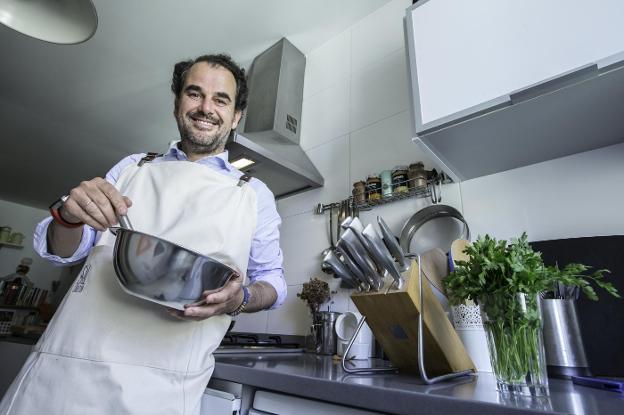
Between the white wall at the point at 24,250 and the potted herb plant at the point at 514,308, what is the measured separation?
540 cm

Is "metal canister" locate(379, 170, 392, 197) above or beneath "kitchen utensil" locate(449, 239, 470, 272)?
above

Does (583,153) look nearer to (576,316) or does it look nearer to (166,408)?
(576,316)

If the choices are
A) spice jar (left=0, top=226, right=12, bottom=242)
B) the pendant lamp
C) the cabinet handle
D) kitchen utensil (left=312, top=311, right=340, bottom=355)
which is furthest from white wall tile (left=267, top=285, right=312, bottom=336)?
spice jar (left=0, top=226, right=12, bottom=242)

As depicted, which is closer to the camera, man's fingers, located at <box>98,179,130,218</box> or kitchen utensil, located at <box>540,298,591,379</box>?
man's fingers, located at <box>98,179,130,218</box>

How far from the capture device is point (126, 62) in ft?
6.84

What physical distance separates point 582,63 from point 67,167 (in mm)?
4024

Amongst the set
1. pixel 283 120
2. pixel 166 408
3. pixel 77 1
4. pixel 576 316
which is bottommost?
pixel 166 408

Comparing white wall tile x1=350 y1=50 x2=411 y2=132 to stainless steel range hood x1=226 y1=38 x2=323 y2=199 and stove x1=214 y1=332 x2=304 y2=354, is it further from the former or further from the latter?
stove x1=214 y1=332 x2=304 y2=354

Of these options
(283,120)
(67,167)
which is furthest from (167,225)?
(67,167)

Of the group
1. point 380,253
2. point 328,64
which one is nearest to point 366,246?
point 380,253

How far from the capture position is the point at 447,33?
3.07 feet

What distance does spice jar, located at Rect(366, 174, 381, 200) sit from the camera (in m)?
1.31

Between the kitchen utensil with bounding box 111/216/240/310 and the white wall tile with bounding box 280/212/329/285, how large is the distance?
0.96 meters

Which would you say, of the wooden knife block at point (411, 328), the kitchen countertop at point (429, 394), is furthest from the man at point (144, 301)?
the wooden knife block at point (411, 328)
